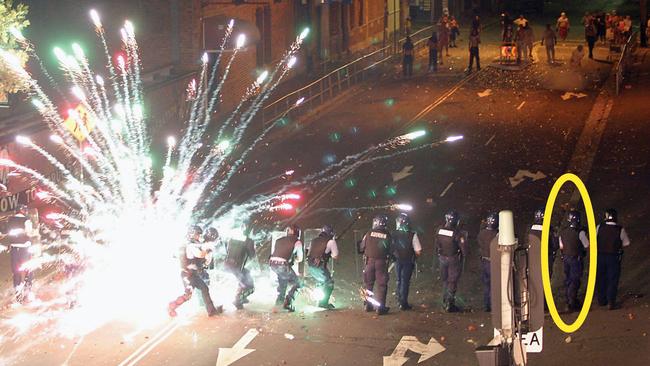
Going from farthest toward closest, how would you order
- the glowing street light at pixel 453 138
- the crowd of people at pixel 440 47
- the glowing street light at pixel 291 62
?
the glowing street light at pixel 291 62
the crowd of people at pixel 440 47
the glowing street light at pixel 453 138

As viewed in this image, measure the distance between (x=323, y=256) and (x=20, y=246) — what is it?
5.31 metres

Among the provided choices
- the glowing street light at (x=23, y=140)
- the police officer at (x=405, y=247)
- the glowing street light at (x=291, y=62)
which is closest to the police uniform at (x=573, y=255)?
the police officer at (x=405, y=247)

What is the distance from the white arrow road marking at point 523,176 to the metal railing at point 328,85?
8845 millimetres

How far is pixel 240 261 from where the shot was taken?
16.3 meters

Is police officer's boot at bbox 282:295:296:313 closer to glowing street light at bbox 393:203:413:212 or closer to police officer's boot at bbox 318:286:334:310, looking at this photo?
police officer's boot at bbox 318:286:334:310

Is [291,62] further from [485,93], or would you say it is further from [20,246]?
[20,246]

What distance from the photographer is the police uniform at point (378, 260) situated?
51.6 ft

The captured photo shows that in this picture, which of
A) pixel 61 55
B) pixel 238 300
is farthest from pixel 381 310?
pixel 61 55

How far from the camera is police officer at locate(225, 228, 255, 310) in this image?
16.3m

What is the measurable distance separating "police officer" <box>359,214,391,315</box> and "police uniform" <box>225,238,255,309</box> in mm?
1935

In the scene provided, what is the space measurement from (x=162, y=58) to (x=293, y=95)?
4.70m

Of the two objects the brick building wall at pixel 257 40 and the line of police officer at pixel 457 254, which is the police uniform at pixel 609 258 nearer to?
the line of police officer at pixel 457 254

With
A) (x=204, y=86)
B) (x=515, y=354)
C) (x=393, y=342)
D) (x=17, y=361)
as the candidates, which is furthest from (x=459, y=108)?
(x=515, y=354)

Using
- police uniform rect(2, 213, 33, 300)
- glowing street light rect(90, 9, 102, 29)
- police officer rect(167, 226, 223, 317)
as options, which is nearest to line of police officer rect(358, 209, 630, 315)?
police officer rect(167, 226, 223, 317)
